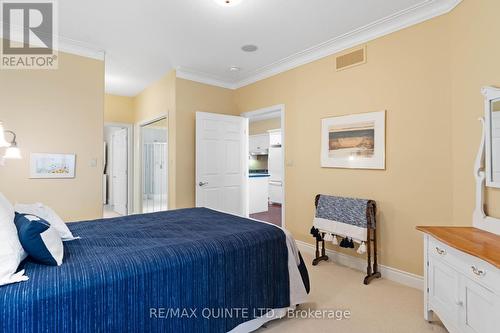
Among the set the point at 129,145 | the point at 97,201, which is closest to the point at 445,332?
the point at 97,201

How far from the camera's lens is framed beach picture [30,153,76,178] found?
323 centimetres

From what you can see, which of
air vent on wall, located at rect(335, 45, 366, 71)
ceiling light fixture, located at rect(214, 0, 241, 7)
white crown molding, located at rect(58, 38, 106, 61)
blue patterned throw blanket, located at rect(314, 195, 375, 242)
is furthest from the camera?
white crown molding, located at rect(58, 38, 106, 61)

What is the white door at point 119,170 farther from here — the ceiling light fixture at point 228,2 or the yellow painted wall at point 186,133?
the ceiling light fixture at point 228,2

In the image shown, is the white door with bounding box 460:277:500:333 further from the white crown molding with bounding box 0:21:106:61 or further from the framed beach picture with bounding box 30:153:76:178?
the white crown molding with bounding box 0:21:106:61

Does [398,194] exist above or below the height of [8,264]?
above

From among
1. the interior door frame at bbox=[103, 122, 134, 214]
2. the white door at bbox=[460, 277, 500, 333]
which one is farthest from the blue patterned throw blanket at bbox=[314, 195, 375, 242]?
the interior door frame at bbox=[103, 122, 134, 214]

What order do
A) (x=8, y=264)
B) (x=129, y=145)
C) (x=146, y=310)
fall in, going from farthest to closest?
1. (x=129, y=145)
2. (x=146, y=310)
3. (x=8, y=264)

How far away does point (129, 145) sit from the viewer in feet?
19.5

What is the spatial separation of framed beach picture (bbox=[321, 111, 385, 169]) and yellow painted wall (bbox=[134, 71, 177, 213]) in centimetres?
234

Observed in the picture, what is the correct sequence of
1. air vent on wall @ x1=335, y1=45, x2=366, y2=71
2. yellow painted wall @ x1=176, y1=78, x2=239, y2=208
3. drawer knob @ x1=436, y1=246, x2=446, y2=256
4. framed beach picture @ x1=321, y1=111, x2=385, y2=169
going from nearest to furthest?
drawer knob @ x1=436, y1=246, x2=446, y2=256 → framed beach picture @ x1=321, y1=111, x2=385, y2=169 → air vent on wall @ x1=335, y1=45, x2=366, y2=71 → yellow painted wall @ x1=176, y1=78, x2=239, y2=208

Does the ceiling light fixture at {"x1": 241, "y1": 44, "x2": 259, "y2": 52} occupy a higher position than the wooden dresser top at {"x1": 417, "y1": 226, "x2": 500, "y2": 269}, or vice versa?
the ceiling light fixture at {"x1": 241, "y1": 44, "x2": 259, "y2": 52}

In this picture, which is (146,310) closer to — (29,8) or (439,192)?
(439,192)

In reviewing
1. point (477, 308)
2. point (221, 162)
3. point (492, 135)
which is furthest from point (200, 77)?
point (477, 308)

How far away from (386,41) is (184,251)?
302 centimetres
